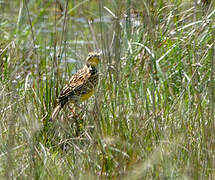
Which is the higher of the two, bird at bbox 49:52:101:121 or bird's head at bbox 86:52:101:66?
bird's head at bbox 86:52:101:66

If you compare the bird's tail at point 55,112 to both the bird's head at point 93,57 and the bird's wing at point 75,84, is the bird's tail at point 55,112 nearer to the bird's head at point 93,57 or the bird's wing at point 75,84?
the bird's wing at point 75,84

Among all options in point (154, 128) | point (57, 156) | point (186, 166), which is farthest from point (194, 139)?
point (57, 156)

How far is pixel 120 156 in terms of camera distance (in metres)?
3.23

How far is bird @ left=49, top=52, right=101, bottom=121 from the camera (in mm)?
4520

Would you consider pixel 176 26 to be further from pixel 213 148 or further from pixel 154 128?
pixel 213 148

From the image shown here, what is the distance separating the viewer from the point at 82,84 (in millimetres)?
4938

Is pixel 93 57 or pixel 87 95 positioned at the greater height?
pixel 93 57

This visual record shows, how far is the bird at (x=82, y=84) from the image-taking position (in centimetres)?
452

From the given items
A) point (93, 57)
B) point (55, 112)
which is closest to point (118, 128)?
point (55, 112)

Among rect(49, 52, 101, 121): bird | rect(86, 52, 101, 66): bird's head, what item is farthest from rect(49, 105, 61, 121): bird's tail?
rect(86, 52, 101, 66): bird's head

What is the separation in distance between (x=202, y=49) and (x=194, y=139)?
1.46 meters

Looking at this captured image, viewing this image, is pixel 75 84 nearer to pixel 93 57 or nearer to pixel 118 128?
pixel 93 57

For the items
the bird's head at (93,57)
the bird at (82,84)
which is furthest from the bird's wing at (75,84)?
the bird's head at (93,57)

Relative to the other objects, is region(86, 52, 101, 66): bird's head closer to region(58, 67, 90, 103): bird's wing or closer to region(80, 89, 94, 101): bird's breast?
region(58, 67, 90, 103): bird's wing
